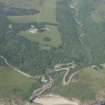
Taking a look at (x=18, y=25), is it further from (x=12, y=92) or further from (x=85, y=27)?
(x=12, y=92)

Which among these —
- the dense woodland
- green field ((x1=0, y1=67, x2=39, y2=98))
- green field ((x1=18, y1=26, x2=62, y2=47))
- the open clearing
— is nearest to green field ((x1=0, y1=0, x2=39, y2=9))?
the dense woodland

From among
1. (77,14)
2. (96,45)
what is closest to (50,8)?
(77,14)

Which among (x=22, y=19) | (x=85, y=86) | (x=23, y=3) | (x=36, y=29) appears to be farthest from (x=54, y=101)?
(x=23, y=3)

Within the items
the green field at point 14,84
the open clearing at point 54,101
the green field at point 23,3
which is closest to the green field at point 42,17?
the green field at point 23,3

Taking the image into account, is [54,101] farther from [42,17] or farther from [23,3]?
[23,3]

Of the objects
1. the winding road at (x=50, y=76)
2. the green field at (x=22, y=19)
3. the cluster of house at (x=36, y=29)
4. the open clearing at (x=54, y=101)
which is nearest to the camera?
the open clearing at (x=54, y=101)

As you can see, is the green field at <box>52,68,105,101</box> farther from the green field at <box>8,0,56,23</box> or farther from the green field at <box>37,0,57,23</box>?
the green field at <box>8,0,56,23</box>

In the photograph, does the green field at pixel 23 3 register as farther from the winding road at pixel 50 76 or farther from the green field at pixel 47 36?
the winding road at pixel 50 76
